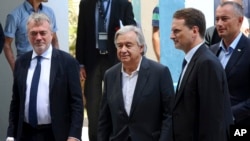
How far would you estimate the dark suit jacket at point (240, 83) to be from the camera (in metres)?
4.34

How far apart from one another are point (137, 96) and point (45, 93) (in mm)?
682

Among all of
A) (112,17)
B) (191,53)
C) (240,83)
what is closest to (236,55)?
(240,83)

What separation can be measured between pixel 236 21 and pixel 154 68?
73 centimetres

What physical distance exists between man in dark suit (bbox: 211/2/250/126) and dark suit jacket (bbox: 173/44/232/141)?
0.62 meters

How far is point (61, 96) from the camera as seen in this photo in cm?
432

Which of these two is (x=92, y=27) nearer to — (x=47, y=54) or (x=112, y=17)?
(x=112, y=17)

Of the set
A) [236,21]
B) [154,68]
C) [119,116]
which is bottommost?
[119,116]

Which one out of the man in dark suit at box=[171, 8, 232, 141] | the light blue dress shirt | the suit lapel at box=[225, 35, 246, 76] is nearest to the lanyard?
the light blue dress shirt

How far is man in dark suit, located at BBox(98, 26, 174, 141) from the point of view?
4.27 metres

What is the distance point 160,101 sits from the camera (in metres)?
4.31

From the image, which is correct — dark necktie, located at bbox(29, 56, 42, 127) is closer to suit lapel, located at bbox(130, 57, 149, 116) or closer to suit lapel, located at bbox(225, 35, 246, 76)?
suit lapel, located at bbox(130, 57, 149, 116)


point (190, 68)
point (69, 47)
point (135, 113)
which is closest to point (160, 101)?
point (135, 113)

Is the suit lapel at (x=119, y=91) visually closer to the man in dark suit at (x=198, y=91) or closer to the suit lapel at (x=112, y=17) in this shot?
the man in dark suit at (x=198, y=91)

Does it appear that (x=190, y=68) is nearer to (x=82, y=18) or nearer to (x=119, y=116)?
(x=119, y=116)
